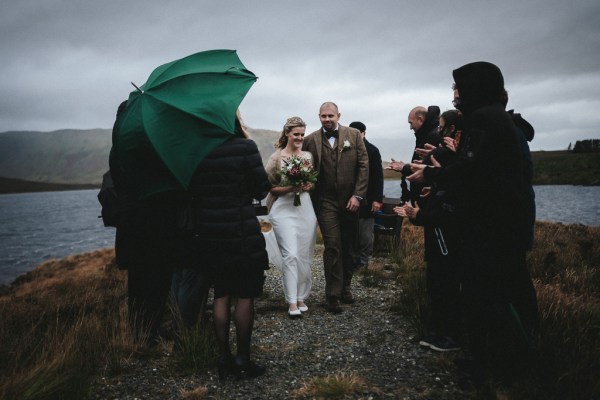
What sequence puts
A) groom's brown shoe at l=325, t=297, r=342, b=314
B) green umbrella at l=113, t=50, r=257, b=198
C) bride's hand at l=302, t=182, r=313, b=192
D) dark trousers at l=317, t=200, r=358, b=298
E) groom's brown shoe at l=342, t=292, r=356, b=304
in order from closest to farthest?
green umbrella at l=113, t=50, r=257, b=198
bride's hand at l=302, t=182, r=313, b=192
groom's brown shoe at l=325, t=297, r=342, b=314
dark trousers at l=317, t=200, r=358, b=298
groom's brown shoe at l=342, t=292, r=356, b=304

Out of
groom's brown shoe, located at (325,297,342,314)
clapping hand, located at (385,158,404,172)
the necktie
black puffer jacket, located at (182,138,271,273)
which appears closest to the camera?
black puffer jacket, located at (182,138,271,273)

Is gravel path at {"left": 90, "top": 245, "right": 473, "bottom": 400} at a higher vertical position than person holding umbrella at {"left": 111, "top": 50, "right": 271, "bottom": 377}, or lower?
lower

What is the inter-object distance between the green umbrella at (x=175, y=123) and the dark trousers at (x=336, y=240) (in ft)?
8.86

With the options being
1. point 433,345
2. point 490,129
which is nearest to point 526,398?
point 433,345

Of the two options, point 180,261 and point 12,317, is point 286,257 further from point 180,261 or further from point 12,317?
point 12,317

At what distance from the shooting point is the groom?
5.27 meters

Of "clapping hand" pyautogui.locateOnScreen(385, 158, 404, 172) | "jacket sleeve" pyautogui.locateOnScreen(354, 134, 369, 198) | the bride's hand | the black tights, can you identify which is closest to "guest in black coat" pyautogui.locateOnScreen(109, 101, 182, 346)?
the black tights

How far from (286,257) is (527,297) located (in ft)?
9.94

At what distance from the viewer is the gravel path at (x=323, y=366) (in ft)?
9.91

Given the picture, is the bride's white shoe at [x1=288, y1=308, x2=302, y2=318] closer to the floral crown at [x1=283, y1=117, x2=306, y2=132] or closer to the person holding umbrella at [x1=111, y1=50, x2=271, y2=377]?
the person holding umbrella at [x1=111, y1=50, x2=271, y2=377]

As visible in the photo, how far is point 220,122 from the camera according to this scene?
2865 mm

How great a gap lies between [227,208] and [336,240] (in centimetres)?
257

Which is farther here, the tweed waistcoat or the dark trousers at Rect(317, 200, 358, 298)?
the tweed waistcoat

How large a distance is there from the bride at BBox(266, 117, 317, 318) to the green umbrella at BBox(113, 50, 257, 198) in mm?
2107
